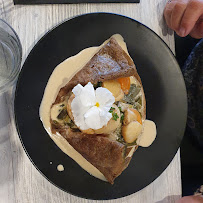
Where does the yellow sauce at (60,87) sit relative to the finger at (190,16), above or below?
below

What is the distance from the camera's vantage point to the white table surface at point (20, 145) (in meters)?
1.47

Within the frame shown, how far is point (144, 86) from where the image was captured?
62.6 inches

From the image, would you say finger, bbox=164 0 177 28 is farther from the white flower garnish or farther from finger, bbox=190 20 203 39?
the white flower garnish

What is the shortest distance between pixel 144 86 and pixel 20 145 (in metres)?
0.71

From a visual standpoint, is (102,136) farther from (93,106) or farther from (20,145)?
(20,145)

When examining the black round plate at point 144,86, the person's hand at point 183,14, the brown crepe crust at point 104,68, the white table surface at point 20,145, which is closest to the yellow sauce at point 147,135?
the black round plate at point 144,86

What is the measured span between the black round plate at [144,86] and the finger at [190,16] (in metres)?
0.15

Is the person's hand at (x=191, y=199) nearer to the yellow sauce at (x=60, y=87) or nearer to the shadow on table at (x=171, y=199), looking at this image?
the shadow on table at (x=171, y=199)

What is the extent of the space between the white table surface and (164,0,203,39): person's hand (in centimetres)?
5

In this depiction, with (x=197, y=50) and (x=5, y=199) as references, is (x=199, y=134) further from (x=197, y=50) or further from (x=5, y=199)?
(x=5, y=199)

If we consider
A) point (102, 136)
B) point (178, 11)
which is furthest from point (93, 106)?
point (178, 11)

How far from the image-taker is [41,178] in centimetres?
149

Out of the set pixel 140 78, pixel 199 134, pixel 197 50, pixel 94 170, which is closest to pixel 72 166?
pixel 94 170

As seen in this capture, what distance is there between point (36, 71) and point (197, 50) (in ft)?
3.12
